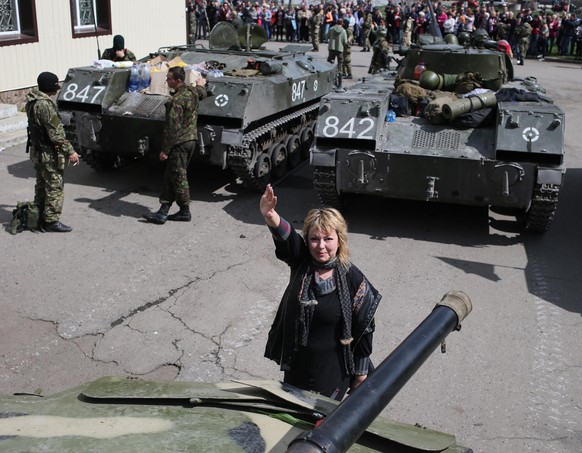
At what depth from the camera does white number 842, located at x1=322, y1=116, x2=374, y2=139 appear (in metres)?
8.09

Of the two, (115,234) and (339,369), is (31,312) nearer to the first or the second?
(115,234)

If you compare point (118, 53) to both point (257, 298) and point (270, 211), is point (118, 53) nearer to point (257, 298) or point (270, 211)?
point (257, 298)

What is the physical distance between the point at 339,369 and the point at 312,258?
1.76 feet

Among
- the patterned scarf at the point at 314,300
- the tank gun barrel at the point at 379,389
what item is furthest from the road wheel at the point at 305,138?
the tank gun barrel at the point at 379,389

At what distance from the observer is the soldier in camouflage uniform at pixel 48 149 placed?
25.6 ft

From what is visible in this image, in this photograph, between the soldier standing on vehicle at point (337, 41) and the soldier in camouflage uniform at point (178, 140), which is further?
the soldier standing on vehicle at point (337, 41)

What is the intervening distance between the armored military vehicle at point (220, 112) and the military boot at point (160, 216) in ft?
2.91

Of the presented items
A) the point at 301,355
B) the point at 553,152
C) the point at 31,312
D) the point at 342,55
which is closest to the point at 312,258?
the point at 301,355

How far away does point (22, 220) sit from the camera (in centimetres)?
809

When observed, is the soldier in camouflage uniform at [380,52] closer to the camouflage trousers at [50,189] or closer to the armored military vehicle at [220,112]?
the armored military vehicle at [220,112]

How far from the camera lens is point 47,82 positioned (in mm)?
7781

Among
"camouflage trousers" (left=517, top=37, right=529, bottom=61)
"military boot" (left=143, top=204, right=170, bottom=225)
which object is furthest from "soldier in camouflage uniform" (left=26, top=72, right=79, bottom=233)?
"camouflage trousers" (left=517, top=37, right=529, bottom=61)

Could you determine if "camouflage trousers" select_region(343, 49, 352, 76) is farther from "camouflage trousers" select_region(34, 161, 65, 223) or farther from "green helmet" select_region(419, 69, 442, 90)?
"camouflage trousers" select_region(34, 161, 65, 223)

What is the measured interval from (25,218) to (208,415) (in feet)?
20.1
